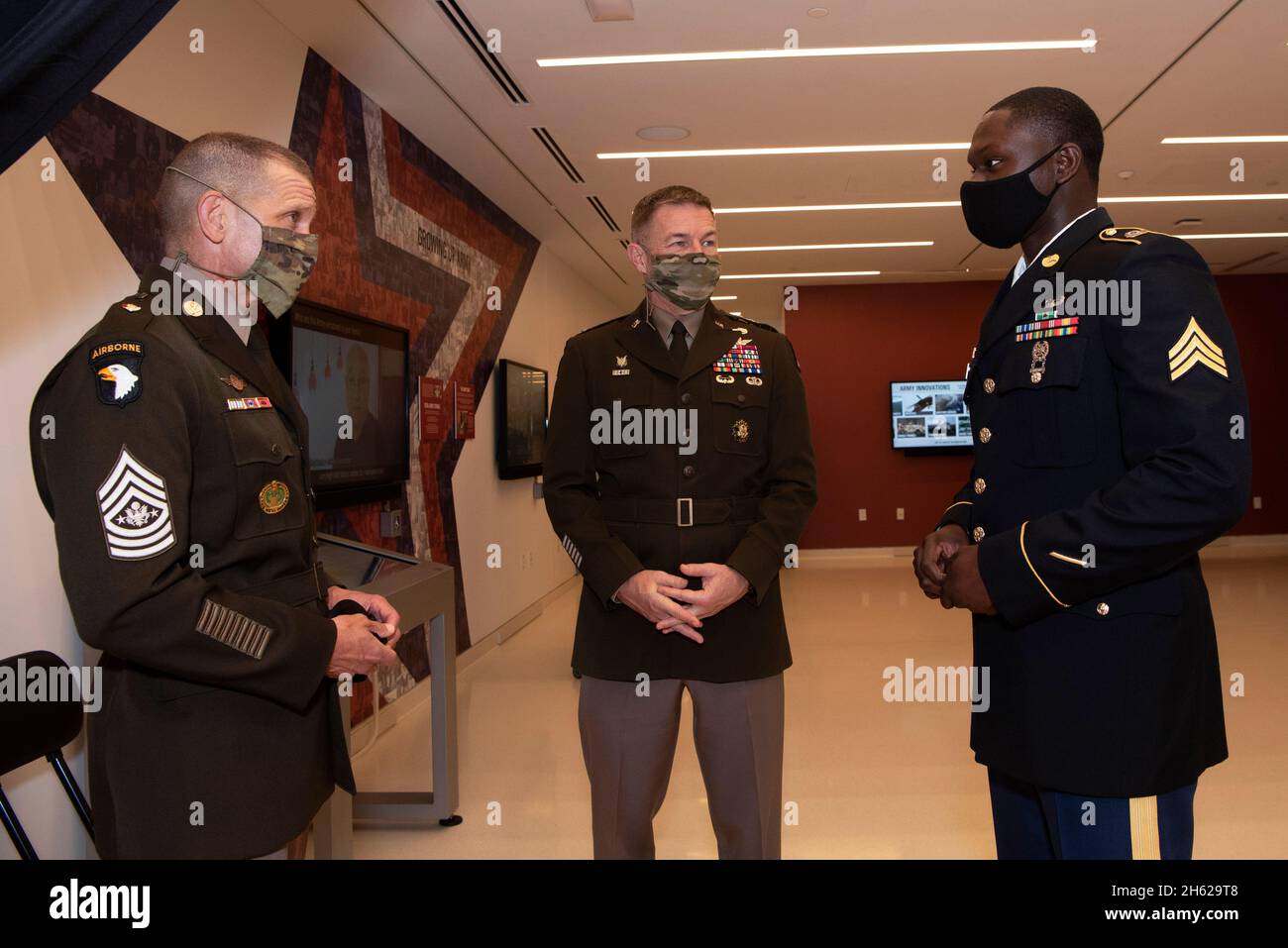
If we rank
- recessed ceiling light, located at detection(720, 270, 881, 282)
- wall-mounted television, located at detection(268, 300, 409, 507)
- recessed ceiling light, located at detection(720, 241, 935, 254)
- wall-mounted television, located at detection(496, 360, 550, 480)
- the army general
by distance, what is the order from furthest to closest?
recessed ceiling light, located at detection(720, 270, 881, 282) < recessed ceiling light, located at detection(720, 241, 935, 254) < wall-mounted television, located at detection(496, 360, 550, 480) < wall-mounted television, located at detection(268, 300, 409, 507) < the army general

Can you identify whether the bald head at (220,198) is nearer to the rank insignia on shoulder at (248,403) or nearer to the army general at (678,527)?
the rank insignia on shoulder at (248,403)

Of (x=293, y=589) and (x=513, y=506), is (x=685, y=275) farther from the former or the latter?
(x=513, y=506)

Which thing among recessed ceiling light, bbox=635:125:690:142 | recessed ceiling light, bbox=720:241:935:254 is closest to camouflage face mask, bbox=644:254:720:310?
recessed ceiling light, bbox=635:125:690:142

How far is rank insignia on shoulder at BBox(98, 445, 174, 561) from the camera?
43.9 inches

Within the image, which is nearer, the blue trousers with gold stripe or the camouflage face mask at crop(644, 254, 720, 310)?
the blue trousers with gold stripe

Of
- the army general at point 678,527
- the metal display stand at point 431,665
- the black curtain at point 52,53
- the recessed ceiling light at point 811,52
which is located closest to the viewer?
the black curtain at point 52,53

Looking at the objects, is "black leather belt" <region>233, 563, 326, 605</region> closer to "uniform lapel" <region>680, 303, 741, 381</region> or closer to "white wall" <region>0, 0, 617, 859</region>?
"uniform lapel" <region>680, 303, 741, 381</region>

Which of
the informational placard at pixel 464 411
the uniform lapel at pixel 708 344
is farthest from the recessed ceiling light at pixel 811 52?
the uniform lapel at pixel 708 344

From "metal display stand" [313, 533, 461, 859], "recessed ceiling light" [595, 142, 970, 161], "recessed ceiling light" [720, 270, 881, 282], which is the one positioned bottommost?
"metal display stand" [313, 533, 461, 859]

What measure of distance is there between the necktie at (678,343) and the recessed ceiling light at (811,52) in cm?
263

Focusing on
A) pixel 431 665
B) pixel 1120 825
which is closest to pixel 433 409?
pixel 431 665

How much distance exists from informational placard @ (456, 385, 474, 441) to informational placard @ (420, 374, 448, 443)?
225 mm

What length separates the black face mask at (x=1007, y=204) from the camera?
1402 millimetres

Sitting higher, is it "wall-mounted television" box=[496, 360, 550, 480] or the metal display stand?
"wall-mounted television" box=[496, 360, 550, 480]
